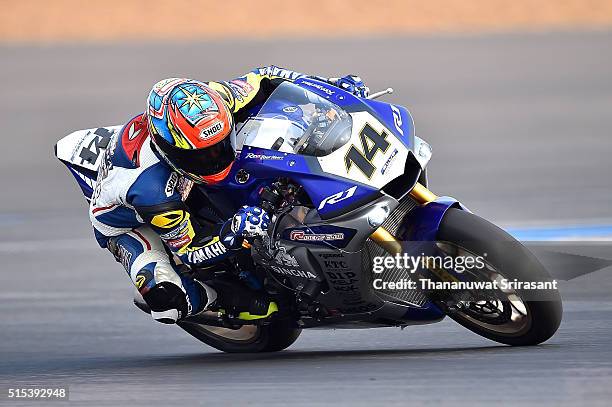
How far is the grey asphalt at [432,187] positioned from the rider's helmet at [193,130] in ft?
3.38

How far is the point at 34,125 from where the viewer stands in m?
17.9

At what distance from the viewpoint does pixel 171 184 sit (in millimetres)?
7023

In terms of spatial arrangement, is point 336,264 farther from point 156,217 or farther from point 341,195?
point 156,217

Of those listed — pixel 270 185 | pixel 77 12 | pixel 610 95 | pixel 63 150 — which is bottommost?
pixel 77 12

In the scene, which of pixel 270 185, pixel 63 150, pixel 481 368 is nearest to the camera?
pixel 481 368

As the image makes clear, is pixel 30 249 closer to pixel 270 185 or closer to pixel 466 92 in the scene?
pixel 270 185

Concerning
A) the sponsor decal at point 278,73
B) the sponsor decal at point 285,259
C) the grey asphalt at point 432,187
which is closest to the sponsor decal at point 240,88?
the sponsor decal at point 278,73

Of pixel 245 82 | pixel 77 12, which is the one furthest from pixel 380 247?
pixel 77 12

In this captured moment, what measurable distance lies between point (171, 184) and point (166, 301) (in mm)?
667

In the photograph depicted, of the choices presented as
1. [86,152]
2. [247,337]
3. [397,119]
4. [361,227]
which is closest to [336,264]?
[361,227]

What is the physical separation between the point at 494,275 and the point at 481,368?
18.5 inches

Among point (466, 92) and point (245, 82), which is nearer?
point (245, 82)

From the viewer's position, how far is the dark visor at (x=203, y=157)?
22.1 feet

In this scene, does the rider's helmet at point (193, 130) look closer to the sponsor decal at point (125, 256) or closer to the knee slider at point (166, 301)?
the knee slider at point (166, 301)
